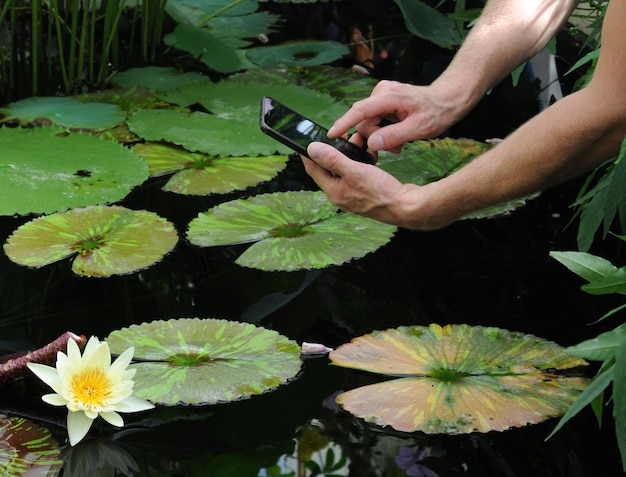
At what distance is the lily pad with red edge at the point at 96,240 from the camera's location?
164 centimetres

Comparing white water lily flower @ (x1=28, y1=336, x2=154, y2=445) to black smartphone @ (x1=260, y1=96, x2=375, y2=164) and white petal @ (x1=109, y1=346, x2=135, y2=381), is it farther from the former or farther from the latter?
black smartphone @ (x1=260, y1=96, x2=375, y2=164)

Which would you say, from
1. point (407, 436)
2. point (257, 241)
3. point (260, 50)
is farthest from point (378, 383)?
point (260, 50)

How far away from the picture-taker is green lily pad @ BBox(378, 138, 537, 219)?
6.54 ft

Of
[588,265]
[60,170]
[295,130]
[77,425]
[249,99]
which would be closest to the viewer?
[588,265]

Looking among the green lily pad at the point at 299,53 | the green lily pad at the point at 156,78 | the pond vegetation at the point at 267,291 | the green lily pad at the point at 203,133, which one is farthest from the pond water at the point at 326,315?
the green lily pad at the point at 299,53

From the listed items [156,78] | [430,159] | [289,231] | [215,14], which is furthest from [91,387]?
[215,14]

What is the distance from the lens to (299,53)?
2814mm

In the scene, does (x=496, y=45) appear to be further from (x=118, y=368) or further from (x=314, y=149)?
(x=118, y=368)

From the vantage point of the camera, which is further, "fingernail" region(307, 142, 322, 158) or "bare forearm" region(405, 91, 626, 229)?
"fingernail" region(307, 142, 322, 158)

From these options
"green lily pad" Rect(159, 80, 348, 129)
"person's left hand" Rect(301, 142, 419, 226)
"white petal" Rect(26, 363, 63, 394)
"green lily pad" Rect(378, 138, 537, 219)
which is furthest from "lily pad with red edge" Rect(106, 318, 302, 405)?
"green lily pad" Rect(159, 80, 348, 129)

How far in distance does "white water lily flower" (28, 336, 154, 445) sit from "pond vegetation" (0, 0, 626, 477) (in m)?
0.05

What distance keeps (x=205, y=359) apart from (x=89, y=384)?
0.66ft

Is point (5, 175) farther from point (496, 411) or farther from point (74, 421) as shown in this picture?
point (496, 411)

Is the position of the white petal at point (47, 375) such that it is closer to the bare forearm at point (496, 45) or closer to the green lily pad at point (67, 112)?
the bare forearm at point (496, 45)
